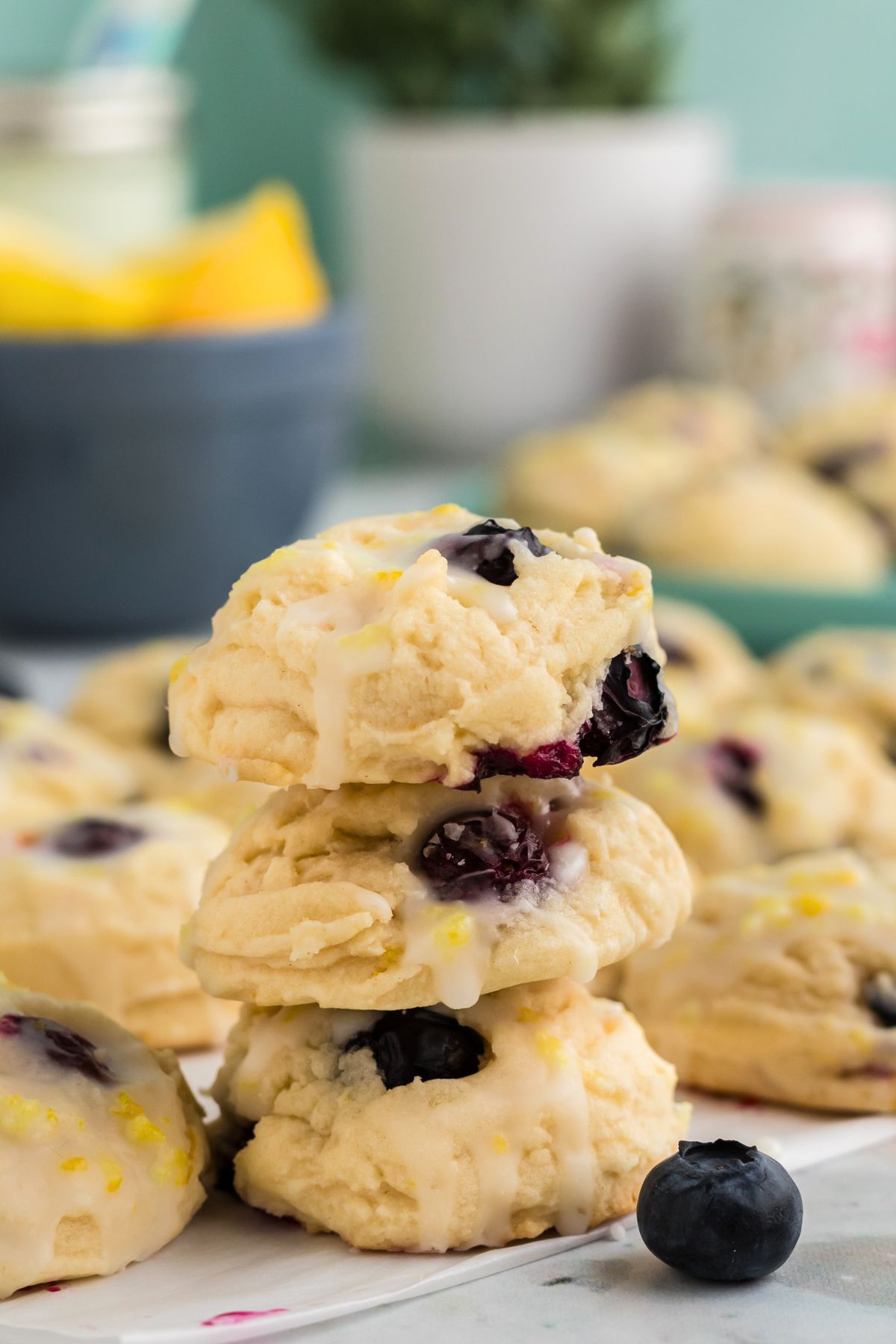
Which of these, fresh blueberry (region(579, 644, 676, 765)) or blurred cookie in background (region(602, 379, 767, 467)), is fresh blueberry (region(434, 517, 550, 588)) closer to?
fresh blueberry (region(579, 644, 676, 765))

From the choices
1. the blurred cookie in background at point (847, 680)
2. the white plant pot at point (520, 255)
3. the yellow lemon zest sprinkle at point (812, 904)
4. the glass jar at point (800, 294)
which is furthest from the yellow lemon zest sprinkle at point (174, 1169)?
the white plant pot at point (520, 255)

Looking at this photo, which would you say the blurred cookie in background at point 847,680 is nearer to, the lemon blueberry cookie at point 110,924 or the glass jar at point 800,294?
the lemon blueberry cookie at point 110,924

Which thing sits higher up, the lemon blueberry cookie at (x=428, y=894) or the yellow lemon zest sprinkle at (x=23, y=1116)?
the lemon blueberry cookie at (x=428, y=894)

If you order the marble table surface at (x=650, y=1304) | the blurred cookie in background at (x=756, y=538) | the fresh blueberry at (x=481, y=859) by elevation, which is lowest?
the blurred cookie in background at (x=756, y=538)

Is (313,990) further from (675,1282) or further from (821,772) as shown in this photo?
(821,772)

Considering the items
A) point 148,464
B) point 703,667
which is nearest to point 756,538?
point 703,667

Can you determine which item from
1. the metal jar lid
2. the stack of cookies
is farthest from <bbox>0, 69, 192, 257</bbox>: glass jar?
the stack of cookies

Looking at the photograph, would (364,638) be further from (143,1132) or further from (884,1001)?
(884,1001)

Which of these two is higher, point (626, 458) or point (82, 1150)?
point (82, 1150)

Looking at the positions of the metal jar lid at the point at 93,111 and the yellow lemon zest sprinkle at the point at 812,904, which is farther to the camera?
the metal jar lid at the point at 93,111
